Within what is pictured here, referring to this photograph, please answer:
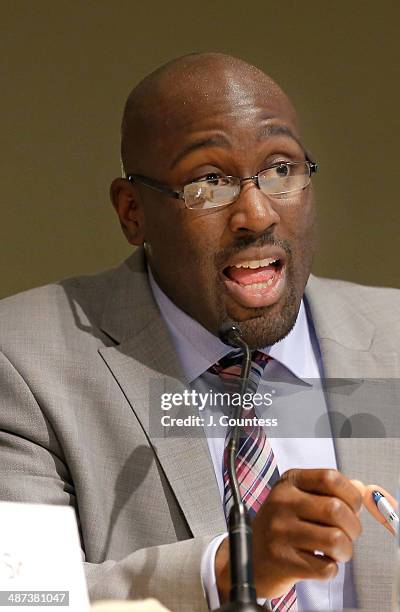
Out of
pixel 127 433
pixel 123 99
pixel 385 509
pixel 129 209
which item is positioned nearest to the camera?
pixel 385 509

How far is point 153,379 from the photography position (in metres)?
1.57

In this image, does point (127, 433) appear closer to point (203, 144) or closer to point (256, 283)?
point (256, 283)

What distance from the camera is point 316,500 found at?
1.12 metres

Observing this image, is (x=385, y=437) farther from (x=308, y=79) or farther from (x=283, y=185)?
(x=308, y=79)

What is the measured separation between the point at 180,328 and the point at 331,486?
0.65 metres

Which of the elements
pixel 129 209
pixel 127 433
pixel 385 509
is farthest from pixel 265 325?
pixel 385 509

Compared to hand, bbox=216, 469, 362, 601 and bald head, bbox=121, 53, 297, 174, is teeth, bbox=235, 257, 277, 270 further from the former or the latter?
hand, bbox=216, 469, 362, 601

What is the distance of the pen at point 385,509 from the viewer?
116 centimetres

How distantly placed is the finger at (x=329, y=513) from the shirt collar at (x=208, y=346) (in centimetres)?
39

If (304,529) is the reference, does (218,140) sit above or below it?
above

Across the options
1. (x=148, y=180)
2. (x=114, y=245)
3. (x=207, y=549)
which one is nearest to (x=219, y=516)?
(x=207, y=549)

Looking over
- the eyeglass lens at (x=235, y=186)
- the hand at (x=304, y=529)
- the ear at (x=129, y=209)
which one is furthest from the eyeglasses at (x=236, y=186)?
the hand at (x=304, y=529)

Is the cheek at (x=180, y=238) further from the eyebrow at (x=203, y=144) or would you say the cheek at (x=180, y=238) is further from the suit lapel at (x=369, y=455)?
→ the suit lapel at (x=369, y=455)

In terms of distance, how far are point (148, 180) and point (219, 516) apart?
58 centimetres
